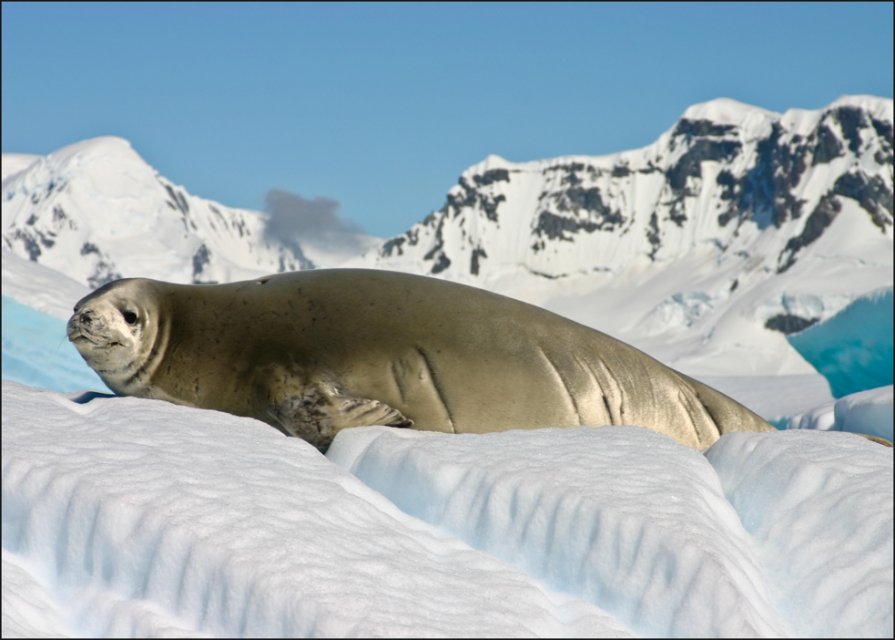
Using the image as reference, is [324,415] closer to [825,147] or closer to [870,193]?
[870,193]

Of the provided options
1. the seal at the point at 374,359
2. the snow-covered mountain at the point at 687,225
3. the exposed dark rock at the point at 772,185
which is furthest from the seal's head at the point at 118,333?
the exposed dark rock at the point at 772,185

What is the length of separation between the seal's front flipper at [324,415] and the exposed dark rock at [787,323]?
163ft

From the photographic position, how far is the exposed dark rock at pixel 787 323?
5425cm

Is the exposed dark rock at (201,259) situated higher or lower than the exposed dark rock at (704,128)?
lower

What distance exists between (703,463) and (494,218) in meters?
108

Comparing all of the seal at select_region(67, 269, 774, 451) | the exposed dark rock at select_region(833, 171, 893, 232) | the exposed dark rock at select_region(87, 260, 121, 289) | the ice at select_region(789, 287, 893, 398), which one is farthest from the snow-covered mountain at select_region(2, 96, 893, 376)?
the exposed dark rock at select_region(87, 260, 121, 289)

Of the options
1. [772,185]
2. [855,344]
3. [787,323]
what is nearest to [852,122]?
[772,185]

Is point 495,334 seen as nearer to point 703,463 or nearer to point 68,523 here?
point 703,463

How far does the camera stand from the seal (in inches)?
202

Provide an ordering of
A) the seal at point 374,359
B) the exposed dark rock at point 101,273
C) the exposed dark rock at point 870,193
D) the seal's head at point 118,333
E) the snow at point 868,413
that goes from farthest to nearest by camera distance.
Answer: the exposed dark rock at point 101,273
the exposed dark rock at point 870,193
the snow at point 868,413
the seal's head at point 118,333
the seal at point 374,359

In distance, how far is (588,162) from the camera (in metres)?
112

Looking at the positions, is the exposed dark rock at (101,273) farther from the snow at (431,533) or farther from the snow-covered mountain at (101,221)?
the snow at (431,533)

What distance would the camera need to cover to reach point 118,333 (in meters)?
5.41

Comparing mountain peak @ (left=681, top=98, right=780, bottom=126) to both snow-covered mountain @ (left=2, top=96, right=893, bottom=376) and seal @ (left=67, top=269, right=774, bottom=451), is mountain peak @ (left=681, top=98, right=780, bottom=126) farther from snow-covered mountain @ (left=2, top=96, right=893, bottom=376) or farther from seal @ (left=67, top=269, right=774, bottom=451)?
seal @ (left=67, top=269, right=774, bottom=451)
